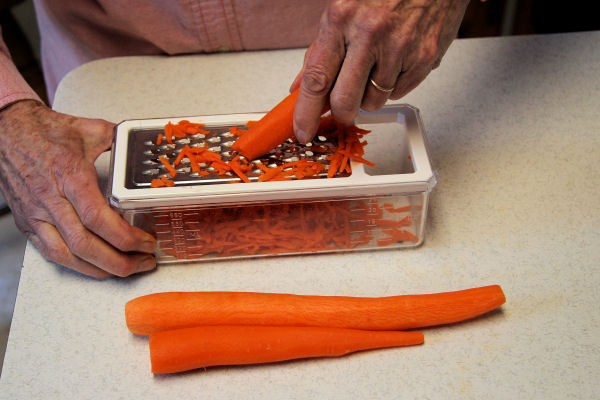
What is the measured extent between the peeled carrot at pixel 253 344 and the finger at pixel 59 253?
213mm

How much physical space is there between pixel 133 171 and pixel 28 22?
2.71 meters

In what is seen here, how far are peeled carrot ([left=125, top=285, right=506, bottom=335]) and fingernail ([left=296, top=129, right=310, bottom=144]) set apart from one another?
313mm

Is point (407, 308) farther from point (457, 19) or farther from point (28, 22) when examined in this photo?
point (28, 22)

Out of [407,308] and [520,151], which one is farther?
[520,151]

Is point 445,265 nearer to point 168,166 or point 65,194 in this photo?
point 168,166

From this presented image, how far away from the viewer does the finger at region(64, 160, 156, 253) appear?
1.16 m

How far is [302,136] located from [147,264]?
411 mm

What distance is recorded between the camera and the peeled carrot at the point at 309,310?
1.13 meters

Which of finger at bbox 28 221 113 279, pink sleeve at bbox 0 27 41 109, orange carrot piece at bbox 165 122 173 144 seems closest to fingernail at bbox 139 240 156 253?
finger at bbox 28 221 113 279

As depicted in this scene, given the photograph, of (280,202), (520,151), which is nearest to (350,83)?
(280,202)

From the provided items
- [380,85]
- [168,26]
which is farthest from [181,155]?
[168,26]

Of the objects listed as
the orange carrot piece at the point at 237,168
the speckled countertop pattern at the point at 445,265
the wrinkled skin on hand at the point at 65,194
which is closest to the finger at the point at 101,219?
the wrinkled skin on hand at the point at 65,194

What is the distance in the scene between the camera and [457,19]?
46.8 inches

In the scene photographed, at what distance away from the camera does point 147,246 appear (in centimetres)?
120
